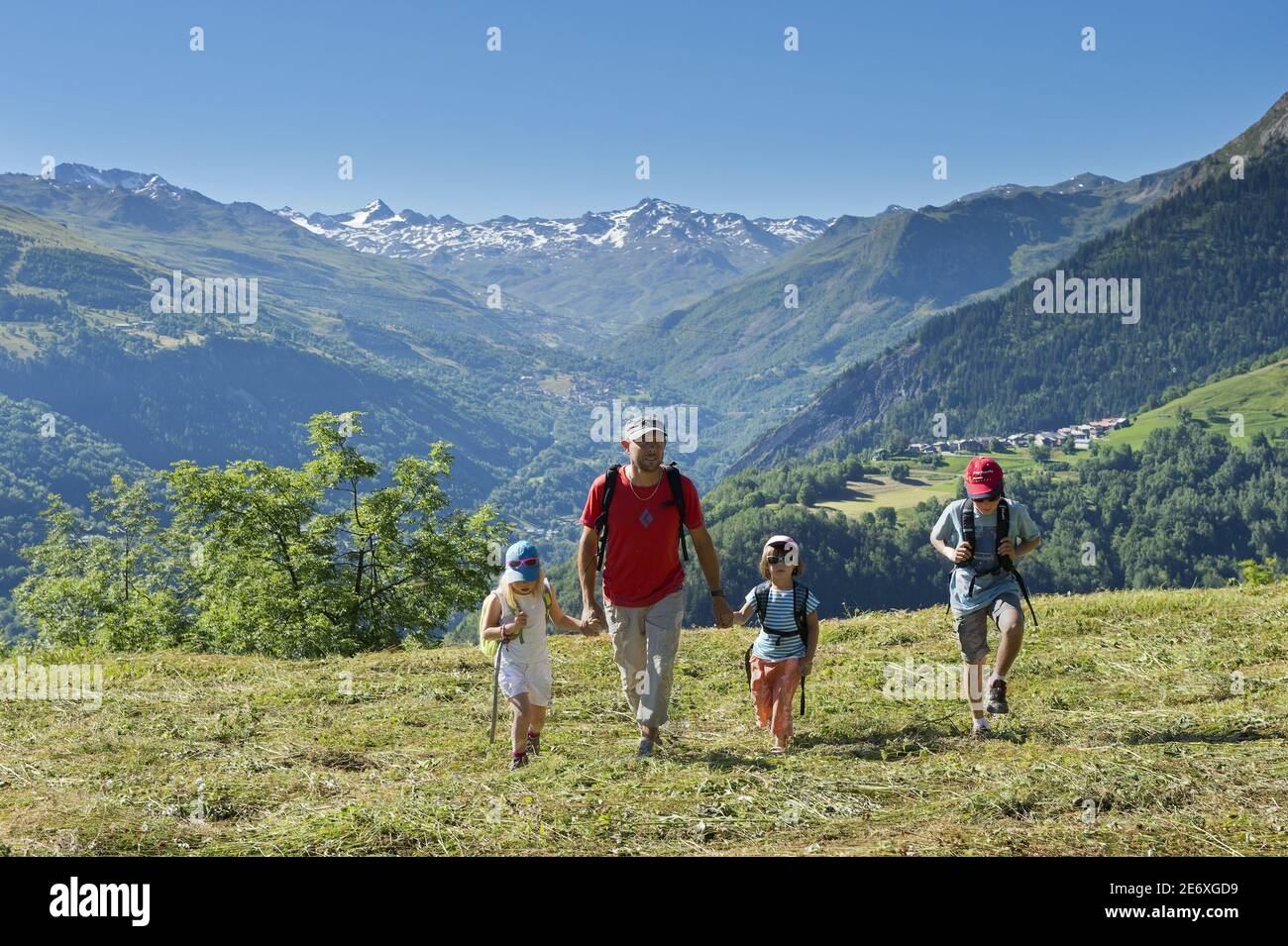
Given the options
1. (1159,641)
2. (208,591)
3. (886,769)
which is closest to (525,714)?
(886,769)

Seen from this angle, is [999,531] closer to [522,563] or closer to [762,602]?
[762,602]

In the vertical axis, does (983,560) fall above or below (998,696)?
above

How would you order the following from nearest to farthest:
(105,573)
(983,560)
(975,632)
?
(983,560) < (975,632) < (105,573)

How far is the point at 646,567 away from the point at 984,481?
3563 mm

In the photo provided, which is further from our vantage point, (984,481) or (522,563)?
(984,481)

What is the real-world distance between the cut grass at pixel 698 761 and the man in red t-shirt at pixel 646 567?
83 cm

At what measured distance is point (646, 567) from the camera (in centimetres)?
949

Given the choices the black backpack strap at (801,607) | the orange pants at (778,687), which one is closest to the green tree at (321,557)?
the orange pants at (778,687)

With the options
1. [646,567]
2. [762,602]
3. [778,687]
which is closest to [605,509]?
[646,567]

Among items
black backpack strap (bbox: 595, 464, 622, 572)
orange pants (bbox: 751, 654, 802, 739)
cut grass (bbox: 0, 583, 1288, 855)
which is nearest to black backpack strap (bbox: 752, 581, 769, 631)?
orange pants (bbox: 751, 654, 802, 739)

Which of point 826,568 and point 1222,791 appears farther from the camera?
point 826,568

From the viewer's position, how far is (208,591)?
28.4 meters
